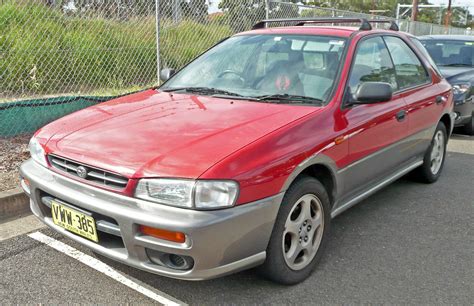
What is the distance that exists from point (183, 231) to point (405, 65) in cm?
302

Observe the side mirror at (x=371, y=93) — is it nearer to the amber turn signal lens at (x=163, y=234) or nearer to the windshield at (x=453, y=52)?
the amber turn signal lens at (x=163, y=234)

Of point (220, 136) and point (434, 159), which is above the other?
point (220, 136)

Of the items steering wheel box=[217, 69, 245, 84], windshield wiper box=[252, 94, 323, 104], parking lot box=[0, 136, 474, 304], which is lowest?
parking lot box=[0, 136, 474, 304]

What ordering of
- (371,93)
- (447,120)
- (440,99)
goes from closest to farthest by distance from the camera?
1. (371,93)
2. (440,99)
3. (447,120)

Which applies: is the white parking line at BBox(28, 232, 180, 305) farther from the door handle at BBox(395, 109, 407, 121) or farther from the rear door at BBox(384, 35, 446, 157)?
the rear door at BBox(384, 35, 446, 157)

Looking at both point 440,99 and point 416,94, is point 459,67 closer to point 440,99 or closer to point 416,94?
point 440,99

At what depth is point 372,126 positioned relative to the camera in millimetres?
3391

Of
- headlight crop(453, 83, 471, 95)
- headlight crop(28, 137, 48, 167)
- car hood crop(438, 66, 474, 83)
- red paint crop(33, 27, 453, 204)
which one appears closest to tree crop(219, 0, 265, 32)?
car hood crop(438, 66, 474, 83)

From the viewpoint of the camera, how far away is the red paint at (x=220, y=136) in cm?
236

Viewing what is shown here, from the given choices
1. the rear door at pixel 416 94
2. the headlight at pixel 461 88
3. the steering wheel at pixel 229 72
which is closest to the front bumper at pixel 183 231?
the steering wheel at pixel 229 72

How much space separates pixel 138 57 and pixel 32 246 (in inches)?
169

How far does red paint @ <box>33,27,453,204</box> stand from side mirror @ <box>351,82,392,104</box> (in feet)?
0.32

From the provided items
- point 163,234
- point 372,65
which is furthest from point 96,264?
point 372,65

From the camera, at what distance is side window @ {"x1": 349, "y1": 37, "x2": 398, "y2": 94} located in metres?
3.44
